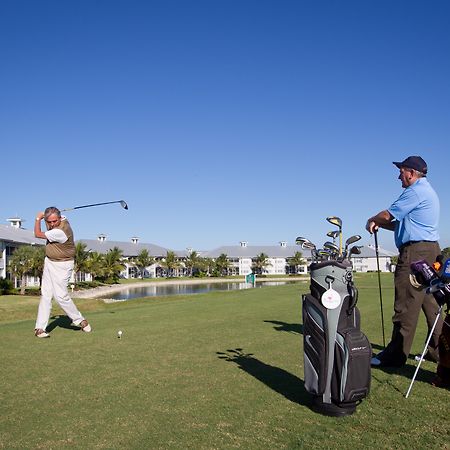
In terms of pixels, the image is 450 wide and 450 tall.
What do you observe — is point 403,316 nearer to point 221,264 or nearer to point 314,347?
point 314,347

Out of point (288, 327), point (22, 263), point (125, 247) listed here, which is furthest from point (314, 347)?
point (125, 247)

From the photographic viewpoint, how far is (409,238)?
19.1 ft

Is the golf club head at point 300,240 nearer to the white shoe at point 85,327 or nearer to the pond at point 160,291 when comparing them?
the white shoe at point 85,327

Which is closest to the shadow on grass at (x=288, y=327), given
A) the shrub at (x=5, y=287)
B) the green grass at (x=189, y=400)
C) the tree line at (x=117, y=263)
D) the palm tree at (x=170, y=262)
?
the green grass at (x=189, y=400)

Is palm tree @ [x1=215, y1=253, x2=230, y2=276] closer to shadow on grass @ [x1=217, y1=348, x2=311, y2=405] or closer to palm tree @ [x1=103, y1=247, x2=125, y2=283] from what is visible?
palm tree @ [x1=103, y1=247, x2=125, y2=283]

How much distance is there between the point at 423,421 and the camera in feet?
→ 11.9

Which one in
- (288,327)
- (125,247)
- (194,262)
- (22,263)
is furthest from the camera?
(125,247)

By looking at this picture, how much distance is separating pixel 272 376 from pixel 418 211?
268 cm

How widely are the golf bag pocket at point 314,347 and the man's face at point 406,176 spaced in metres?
2.57

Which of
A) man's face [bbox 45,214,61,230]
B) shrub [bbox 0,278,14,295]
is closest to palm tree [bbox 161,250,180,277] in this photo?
shrub [bbox 0,278,14,295]

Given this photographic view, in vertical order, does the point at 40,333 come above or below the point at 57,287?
below

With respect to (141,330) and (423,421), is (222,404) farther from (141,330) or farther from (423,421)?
(141,330)

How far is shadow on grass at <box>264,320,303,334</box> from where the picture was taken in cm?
850

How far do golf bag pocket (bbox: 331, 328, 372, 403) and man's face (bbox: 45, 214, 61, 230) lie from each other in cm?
593
